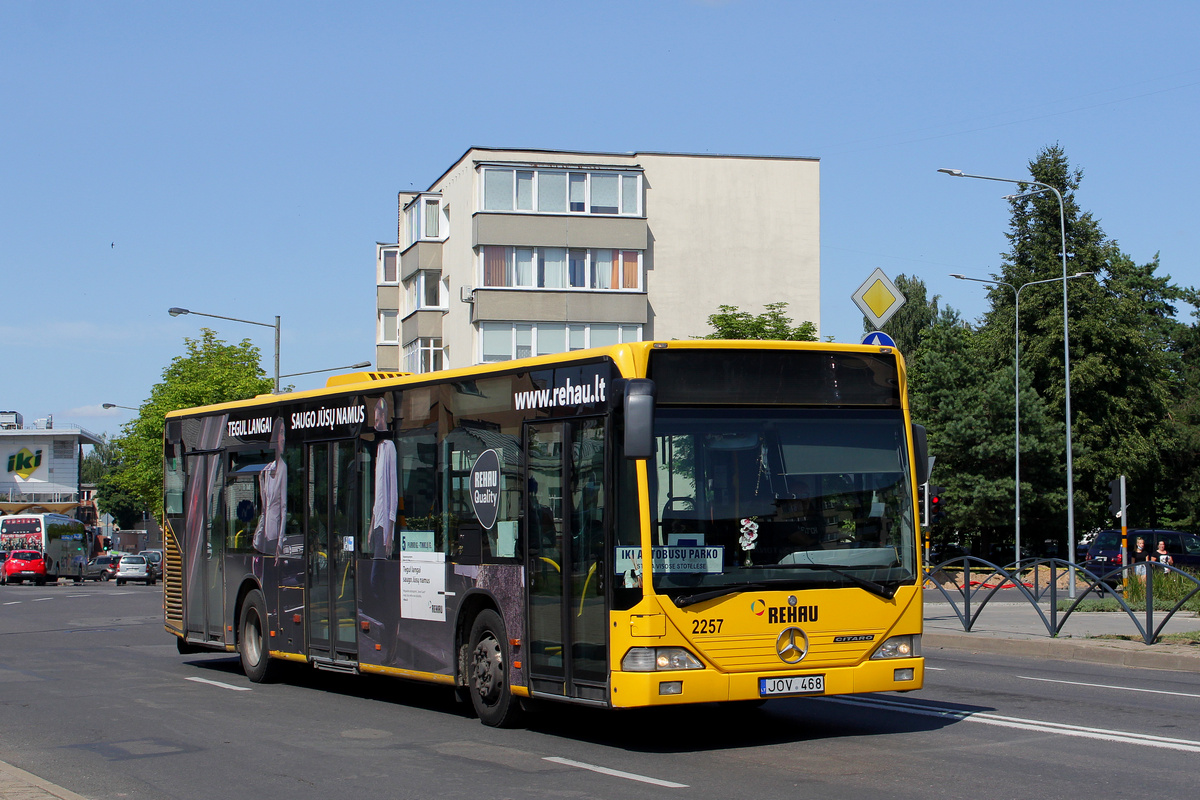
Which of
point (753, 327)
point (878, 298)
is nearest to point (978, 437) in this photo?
point (753, 327)

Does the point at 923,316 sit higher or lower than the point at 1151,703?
higher

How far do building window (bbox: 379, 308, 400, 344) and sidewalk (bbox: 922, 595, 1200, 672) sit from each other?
4361cm

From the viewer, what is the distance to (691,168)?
5588 centimetres

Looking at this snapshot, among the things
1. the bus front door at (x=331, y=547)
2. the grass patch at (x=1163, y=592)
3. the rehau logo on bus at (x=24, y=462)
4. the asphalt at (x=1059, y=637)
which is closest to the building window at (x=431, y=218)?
the asphalt at (x=1059, y=637)

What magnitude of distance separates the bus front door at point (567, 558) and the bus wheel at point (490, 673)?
1.77 ft

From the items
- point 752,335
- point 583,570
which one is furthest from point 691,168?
point 583,570

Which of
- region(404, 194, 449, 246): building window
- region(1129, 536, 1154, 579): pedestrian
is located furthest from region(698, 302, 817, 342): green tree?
region(404, 194, 449, 246): building window

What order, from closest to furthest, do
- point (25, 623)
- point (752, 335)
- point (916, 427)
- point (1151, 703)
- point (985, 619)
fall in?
point (916, 427) < point (1151, 703) < point (985, 619) < point (25, 623) < point (752, 335)

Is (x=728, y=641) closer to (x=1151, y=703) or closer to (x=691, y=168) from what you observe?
(x=1151, y=703)

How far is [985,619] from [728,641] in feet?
48.7

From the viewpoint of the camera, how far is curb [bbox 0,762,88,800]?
25.8ft

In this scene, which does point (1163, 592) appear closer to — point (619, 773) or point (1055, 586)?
point (1055, 586)

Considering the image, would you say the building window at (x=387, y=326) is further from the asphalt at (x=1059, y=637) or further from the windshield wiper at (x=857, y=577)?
the windshield wiper at (x=857, y=577)

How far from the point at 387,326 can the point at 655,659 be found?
56754mm
